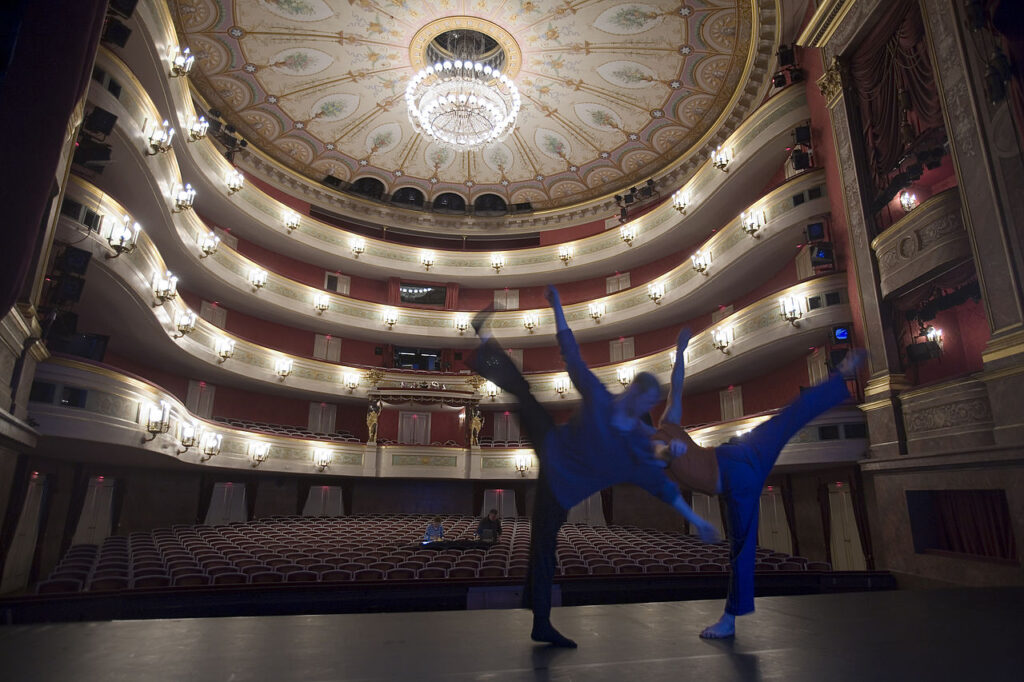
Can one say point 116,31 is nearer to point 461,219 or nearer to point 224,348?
point 224,348

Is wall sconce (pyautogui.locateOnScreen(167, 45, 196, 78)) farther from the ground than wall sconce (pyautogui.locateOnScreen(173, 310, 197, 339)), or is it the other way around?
wall sconce (pyautogui.locateOnScreen(167, 45, 196, 78))

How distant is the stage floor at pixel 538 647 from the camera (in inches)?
103

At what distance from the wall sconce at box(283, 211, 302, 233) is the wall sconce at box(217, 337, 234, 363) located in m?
5.36

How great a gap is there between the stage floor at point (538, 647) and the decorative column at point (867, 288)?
5601 millimetres

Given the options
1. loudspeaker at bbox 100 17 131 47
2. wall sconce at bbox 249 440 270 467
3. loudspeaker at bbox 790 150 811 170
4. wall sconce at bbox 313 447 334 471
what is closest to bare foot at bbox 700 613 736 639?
loudspeaker at bbox 100 17 131 47

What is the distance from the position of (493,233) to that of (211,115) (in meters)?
11.2

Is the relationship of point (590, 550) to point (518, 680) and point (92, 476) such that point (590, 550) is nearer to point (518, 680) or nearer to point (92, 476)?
point (518, 680)

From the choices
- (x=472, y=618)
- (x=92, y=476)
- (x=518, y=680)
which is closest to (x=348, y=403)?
(x=92, y=476)

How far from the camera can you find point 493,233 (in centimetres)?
2395

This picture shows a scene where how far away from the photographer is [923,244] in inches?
347

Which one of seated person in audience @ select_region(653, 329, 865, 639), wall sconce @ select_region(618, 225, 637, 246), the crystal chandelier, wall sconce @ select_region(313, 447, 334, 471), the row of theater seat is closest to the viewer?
seated person in audience @ select_region(653, 329, 865, 639)

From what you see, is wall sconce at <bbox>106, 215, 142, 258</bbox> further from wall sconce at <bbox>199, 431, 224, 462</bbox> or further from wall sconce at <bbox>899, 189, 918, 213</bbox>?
wall sconce at <bbox>899, 189, 918, 213</bbox>

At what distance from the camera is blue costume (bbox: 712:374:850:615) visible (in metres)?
3.40

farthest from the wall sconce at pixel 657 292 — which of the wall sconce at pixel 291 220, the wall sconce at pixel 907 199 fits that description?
the wall sconce at pixel 291 220
